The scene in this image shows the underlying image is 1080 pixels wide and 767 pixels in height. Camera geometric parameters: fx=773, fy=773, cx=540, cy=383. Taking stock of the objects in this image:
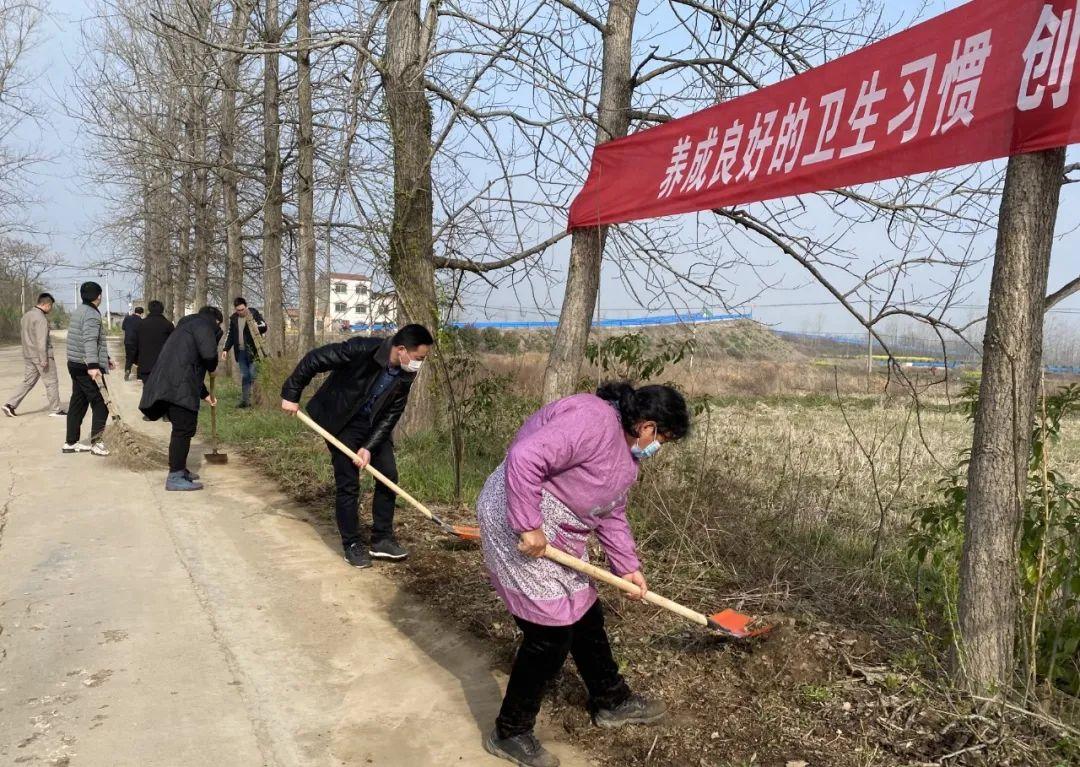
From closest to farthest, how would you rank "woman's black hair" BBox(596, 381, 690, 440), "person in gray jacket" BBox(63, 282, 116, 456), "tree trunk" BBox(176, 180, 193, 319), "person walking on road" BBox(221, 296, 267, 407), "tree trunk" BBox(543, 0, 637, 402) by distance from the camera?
"woman's black hair" BBox(596, 381, 690, 440), "tree trunk" BBox(543, 0, 637, 402), "person in gray jacket" BBox(63, 282, 116, 456), "person walking on road" BBox(221, 296, 267, 407), "tree trunk" BBox(176, 180, 193, 319)

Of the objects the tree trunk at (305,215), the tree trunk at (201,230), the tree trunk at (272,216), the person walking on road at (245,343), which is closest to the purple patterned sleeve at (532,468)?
the tree trunk at (305,215)

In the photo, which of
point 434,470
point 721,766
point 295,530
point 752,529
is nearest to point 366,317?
point 434,470

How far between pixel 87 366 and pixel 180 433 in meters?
2.42

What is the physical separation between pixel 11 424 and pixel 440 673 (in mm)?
9710

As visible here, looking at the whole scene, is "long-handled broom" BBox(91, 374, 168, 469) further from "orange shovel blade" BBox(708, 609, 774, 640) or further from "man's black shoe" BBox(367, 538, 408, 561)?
"orange shovel blade" BBox(708, 609, 774, 640)

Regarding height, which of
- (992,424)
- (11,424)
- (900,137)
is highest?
(900,137)

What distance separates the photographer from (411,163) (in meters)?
7.51

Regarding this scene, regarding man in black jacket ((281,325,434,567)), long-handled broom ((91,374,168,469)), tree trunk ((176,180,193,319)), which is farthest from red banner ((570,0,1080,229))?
tree trunk ((176,180,193,319))

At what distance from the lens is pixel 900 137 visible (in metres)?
3.46

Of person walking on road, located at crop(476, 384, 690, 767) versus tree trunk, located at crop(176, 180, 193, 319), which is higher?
tree trunk, located at crop(176, 180, 193, 319)

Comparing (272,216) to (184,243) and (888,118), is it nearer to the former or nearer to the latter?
(184,243)

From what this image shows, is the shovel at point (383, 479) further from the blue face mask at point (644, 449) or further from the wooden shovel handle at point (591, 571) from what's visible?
the blue face mask at point (644, 449)

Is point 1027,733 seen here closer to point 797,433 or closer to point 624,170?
point 624,170

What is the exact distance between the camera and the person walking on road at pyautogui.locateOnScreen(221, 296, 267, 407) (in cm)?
1280
